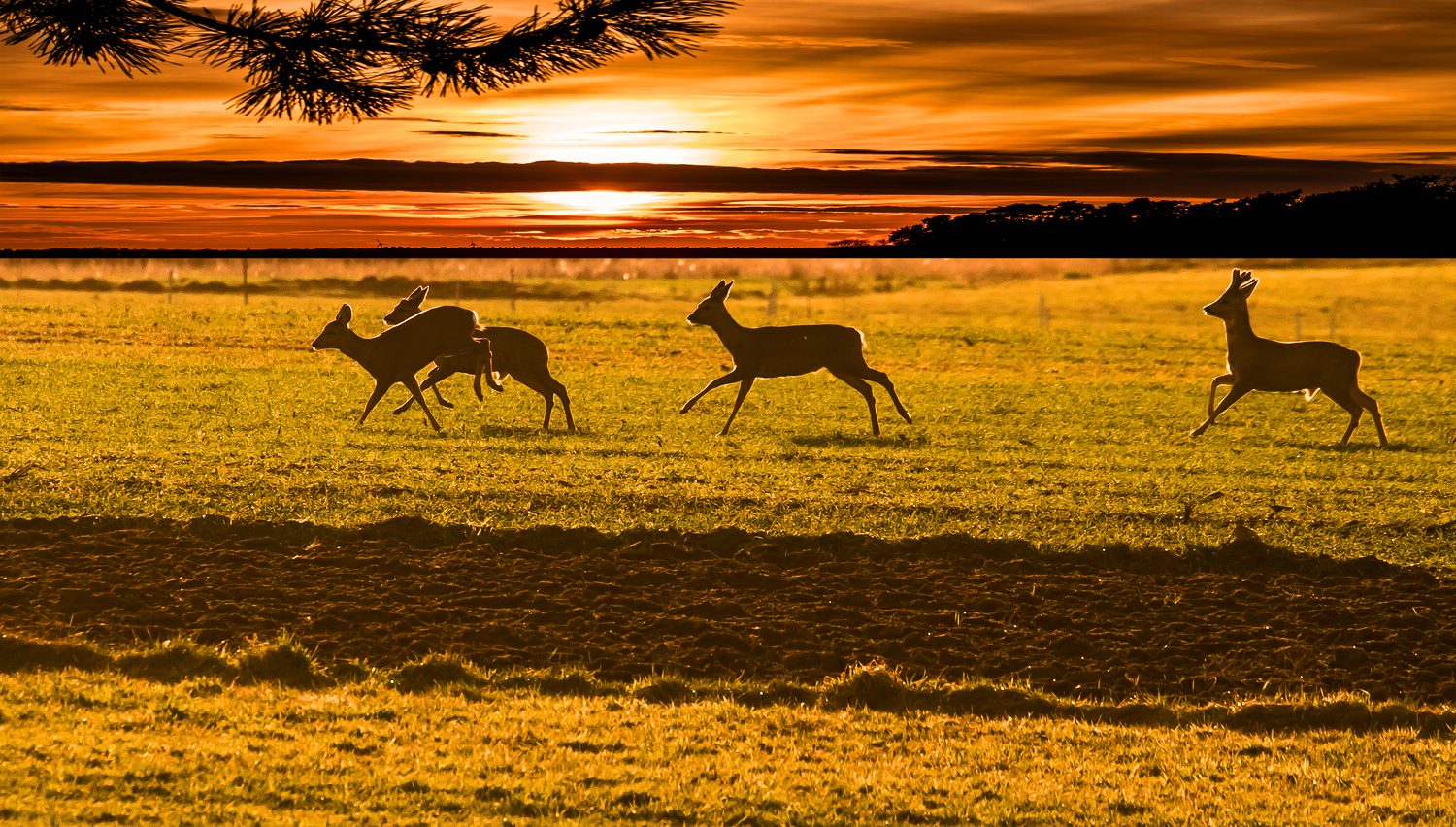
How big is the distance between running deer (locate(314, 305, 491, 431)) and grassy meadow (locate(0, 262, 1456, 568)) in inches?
28.4

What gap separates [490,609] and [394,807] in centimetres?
303

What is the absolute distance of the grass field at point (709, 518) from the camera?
5699 millimetres

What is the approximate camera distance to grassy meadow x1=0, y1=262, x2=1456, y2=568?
11.6 m

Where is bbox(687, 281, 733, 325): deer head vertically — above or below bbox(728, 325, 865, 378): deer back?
above

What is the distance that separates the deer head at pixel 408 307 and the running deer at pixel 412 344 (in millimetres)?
1252

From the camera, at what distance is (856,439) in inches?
640

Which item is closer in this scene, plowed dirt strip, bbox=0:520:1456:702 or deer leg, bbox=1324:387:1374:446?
plowed dirt strip, bbox=0:520:1456:702

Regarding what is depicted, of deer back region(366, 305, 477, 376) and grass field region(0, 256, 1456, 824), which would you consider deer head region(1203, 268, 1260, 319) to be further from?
deer back region(366, 305, 477, 376)

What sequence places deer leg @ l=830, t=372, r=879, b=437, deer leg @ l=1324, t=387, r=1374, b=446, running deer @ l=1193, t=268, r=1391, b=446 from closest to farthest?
running deer @ l=1193, t=268, r=1391, b=446 → deer leg @ l=1324, t=387, r=1374, b=446 → deer leg @ l=830, t=372, r=879, b=437

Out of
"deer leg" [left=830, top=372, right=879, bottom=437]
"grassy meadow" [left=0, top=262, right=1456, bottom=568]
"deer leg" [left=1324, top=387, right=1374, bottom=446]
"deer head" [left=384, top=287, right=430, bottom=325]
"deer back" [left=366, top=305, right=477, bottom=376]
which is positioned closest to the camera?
"grassy meadow" [left=0, top=262, right=1456, bottom=568]

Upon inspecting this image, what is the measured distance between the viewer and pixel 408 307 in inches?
680

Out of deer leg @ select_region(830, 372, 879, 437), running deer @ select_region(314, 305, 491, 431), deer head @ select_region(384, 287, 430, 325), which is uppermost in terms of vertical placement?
deer head @ select_region(384, 287, 430, 325)

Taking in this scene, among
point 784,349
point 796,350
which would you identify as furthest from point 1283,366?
point 784,349

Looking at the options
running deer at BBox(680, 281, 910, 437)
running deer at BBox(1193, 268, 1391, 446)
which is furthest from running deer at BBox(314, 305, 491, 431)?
running deer at BBox(1193, 268, 1391, 446)
